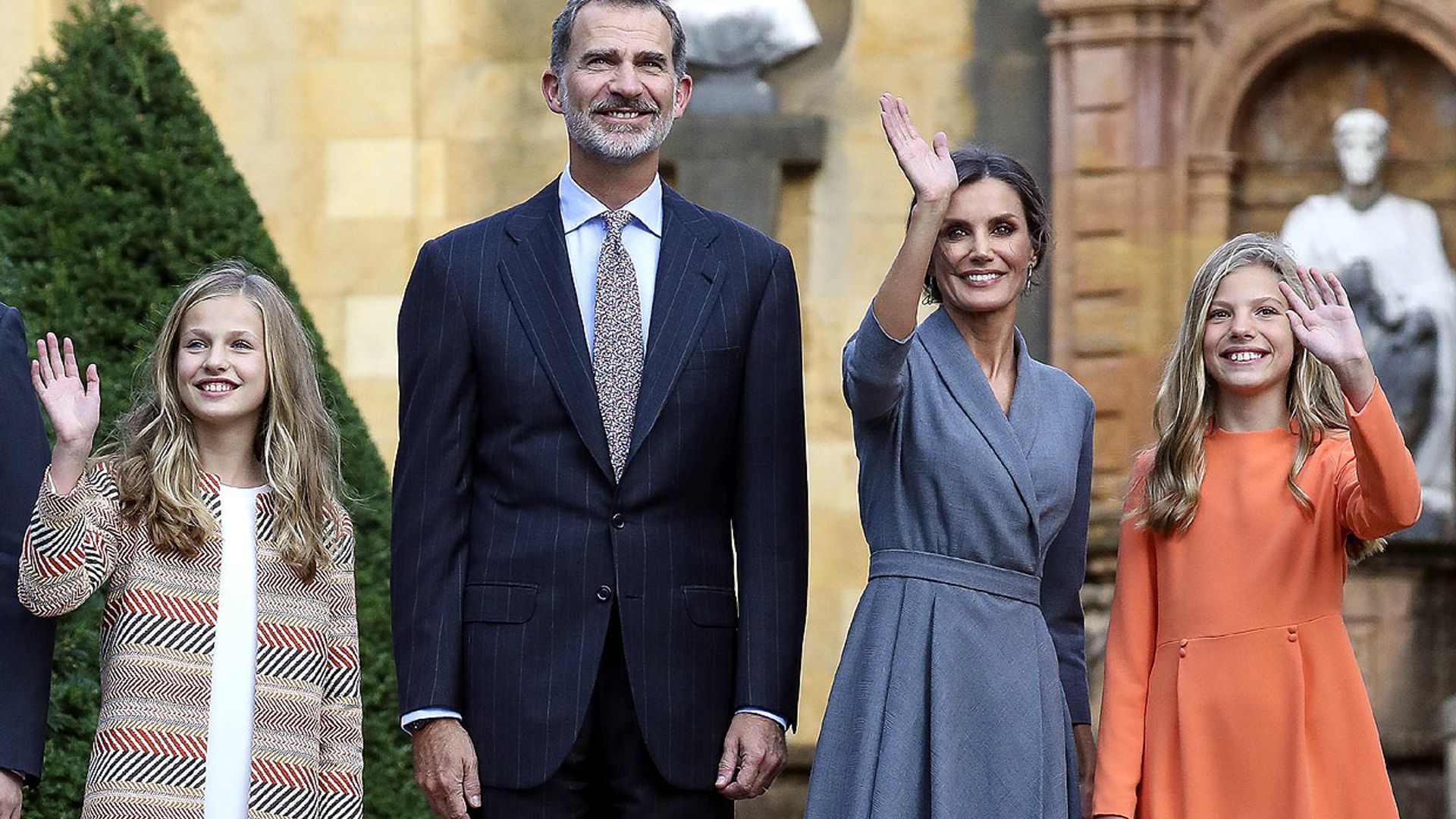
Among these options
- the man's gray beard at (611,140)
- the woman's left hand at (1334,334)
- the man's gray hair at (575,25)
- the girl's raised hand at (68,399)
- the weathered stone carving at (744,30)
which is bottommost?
the girl's raised hand at (68,399)

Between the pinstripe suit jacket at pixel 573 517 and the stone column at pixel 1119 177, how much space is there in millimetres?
5489

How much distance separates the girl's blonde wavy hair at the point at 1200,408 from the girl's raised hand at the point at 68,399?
6.02 feet

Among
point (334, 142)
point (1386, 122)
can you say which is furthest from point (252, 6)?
point (1386, 122)

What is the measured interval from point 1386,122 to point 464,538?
6370 mm

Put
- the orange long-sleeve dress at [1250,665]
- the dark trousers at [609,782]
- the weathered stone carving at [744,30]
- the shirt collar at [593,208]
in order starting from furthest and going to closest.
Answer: the weathered stone carving at [744,30]
the shirt collar at [593,208]
the orange long-sleeve dress at [1250,665]
the dark trousers at [609,782]

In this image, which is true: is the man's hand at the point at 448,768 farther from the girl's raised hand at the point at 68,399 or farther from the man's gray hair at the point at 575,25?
the man's gray hair at the point at 575,25

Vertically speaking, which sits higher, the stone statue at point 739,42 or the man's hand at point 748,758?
the stone statue at point 739,42

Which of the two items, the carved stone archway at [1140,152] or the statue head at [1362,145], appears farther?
the carved stone archway at [1140,152]

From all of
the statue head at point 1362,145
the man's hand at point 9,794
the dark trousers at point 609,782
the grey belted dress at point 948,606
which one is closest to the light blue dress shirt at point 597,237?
the grey belted dress at point 948,606

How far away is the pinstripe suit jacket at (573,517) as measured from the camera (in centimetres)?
394

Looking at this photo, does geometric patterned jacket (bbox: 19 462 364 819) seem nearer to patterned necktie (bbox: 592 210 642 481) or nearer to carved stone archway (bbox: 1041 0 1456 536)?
patterned necktie (bbox: 592 210 642 481)

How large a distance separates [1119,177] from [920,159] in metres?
5.79

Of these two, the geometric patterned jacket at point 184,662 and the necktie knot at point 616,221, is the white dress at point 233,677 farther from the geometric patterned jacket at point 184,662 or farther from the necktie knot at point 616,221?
the necktie knot at point 616,221

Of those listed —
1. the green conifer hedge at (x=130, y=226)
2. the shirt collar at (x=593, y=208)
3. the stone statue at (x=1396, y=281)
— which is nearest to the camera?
the shirt collar at (x=593, y=208)
